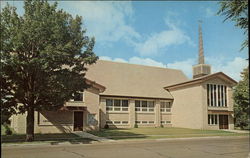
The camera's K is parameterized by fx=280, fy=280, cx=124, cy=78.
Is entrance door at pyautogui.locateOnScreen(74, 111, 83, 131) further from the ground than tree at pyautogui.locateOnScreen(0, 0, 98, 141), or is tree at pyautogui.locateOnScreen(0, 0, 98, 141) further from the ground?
tree at pyautogui.locateOnScreen(0, 0, 98, 141)

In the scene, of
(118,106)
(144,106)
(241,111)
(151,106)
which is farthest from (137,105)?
(241,111)

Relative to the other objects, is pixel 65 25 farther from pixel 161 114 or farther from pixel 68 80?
pixel 161 114

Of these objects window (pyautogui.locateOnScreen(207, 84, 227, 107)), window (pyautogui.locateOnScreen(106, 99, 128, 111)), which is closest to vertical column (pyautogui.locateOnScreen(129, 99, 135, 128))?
window (pyautogui.locateOnScreen(106, 99, 128, 111))

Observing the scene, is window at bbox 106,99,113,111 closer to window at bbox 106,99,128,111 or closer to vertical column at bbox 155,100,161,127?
window at bbox 106,99,128,111

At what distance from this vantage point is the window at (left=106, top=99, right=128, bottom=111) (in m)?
35.8

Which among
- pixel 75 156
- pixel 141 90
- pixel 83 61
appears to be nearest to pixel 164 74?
pixel 141 90

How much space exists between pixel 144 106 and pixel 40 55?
22.7m

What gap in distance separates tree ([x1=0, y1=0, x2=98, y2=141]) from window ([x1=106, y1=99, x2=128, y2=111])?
14.9 meters

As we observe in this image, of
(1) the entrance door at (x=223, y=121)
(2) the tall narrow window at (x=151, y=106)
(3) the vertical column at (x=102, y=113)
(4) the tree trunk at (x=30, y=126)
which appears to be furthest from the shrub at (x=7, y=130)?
(1) the entrance door at (x=223, y=121)

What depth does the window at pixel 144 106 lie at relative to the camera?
38.1 metres

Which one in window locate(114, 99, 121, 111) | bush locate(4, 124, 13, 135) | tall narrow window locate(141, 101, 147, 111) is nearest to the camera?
bush locate(4, 124, 13, 135)

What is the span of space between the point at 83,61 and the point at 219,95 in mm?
24439

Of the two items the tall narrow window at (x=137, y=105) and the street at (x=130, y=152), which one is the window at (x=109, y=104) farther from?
the street at (x=130, y=152)

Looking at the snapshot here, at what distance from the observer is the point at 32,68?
1866 cm
